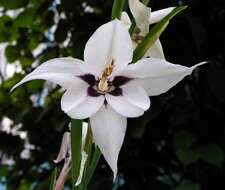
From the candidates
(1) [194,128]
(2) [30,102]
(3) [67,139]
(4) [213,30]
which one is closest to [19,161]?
(2) [30,102]

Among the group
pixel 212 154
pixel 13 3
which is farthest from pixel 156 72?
pixel 13 3

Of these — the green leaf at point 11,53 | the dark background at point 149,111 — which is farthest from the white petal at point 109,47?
the green leaf at point 11,53

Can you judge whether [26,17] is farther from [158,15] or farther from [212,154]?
[158,15]

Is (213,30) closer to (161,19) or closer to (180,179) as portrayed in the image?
(180,179)

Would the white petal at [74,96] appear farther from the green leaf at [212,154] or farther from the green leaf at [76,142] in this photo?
the green leaf at [212,154]

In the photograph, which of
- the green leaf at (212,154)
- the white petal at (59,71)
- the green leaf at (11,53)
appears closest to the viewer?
the white petal at (59,71)

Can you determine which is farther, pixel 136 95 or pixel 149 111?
pixel 149 111

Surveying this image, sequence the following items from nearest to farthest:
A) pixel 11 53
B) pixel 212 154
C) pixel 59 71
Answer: pixel 59 71
pixel 212 154
pixel 11 53
